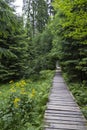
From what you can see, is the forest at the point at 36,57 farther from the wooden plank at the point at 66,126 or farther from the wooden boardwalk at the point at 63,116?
the wooden plank at the point at 66,126

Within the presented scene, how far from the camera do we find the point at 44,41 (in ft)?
99.1

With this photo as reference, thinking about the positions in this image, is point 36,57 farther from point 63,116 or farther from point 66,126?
point 66,126

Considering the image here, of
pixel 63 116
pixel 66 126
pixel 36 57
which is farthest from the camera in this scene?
pixel 36 57

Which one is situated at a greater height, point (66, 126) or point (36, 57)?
point (66, 126)

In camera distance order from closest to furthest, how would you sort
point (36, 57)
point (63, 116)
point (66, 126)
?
point (66, 126) < point (63, 116) < point (36, 57)

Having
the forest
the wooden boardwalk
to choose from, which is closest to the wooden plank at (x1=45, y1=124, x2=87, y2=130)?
the wooden boardwalk

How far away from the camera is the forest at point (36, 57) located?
18.2ft

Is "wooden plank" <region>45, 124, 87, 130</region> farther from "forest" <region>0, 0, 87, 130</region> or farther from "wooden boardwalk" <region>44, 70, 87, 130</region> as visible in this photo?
"forest" <region>0, 0, 87, 130</region>

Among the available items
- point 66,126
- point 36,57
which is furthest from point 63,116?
point 36,57

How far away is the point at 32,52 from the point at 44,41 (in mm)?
2541

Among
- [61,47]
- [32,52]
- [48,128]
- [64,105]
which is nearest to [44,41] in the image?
[32,52]

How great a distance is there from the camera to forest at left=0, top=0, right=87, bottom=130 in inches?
218

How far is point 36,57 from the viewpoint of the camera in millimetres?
28984

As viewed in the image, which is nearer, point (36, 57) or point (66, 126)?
point (66, 126)
